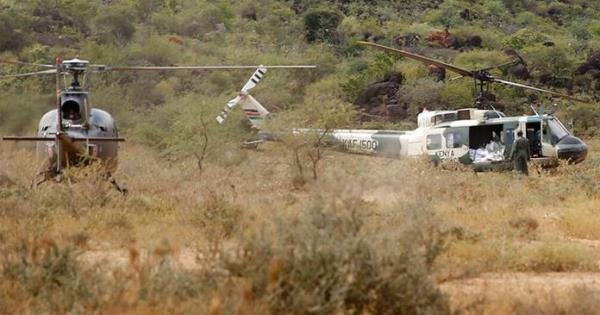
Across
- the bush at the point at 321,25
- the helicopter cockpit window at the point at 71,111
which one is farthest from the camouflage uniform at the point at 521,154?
the bush at the point at 321,25

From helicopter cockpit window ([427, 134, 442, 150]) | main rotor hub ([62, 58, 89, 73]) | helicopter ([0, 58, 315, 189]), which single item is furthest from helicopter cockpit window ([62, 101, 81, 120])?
helicopter cockpit window ([427, 134, 442, 150])

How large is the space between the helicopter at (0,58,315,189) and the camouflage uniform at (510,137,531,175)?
23.6 feet

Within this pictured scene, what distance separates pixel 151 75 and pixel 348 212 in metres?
35.5

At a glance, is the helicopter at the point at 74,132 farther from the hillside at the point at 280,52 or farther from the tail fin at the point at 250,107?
the tail fin at the point at 250,107

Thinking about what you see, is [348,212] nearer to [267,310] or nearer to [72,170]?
[267,310]

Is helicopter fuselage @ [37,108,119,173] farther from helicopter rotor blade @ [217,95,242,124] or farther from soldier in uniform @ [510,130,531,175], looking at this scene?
helicopter rotor blade @ [217,95,242,124]

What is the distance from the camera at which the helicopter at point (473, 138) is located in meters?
21.9

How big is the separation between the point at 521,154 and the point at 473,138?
1605 mm

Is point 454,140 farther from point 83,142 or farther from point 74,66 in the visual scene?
point 74,66

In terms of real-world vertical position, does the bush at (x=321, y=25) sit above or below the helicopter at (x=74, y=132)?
above

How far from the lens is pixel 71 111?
16.5m

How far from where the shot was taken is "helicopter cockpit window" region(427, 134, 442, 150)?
22947 mm

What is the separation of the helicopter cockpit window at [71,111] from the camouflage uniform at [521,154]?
10.2 metres

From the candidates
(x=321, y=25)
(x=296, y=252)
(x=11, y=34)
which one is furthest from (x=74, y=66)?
(x=321, y=25)
